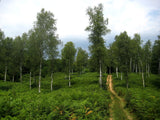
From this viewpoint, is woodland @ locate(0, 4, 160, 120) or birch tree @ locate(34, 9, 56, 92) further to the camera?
birch tree @ locate(34, 9, 56, 92)

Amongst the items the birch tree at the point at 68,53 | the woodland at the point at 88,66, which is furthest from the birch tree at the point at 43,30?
the birch tree at the point at 68,53

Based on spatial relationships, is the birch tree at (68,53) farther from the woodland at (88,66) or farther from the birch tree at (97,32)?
the birch tree at (97,32)

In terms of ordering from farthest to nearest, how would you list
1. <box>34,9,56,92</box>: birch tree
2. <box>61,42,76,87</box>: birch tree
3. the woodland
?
<box>61,42,76,87</box>: birch tree → <box>34,9,56,92</box>: birch tree → the woodland

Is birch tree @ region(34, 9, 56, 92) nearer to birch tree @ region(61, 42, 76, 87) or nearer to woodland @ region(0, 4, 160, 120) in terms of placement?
woodland @ region(0, 4, 160, 120)

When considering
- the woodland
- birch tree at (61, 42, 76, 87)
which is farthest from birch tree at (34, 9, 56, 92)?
birch tree at (61, 42, 76, 87)

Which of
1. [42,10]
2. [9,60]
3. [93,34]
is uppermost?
[42,10]

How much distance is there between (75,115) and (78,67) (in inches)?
1296

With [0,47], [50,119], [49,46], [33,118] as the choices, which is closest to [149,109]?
[50,119]

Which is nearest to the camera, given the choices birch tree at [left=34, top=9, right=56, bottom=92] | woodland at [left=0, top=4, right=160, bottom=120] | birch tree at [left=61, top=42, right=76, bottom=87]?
woodland at [left=0, top=4, right=160, bottom=120]

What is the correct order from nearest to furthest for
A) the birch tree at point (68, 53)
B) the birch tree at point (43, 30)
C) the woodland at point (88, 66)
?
1. the woodland at point (88, 66)
2. the birch tree at point (43, 30)
3. the birch tree at point (68, 53)

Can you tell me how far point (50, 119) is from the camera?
5246mm

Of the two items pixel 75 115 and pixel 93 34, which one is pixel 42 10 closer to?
pixel 93 34

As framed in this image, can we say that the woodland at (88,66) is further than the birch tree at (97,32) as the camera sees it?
No

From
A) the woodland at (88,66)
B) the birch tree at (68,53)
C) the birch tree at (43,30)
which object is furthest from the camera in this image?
the birch tree at (68,53)
